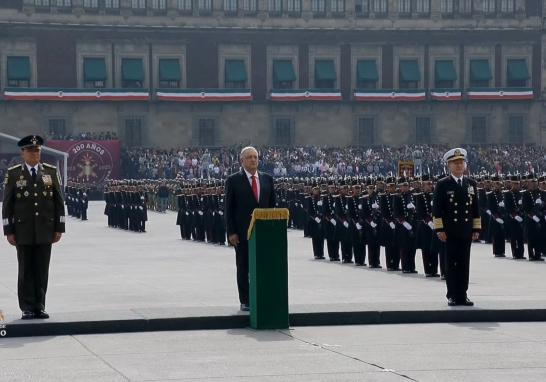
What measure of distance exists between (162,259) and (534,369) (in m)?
14.0

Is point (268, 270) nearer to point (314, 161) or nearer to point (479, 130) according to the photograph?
point (314, 161)

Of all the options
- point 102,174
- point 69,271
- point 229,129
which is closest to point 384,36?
point 229,129

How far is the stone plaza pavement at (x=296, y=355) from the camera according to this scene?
9.48 meters

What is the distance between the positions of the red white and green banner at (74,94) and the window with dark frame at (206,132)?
354 cm

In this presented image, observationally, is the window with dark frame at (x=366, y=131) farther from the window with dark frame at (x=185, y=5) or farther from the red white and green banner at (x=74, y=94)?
the red white and green banner at (x=74, y=94)

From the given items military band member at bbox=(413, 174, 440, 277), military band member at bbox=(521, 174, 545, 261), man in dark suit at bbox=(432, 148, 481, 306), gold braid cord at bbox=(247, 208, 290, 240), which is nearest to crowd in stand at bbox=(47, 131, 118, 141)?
military band member at bbox=(521, 174, 545, 261)

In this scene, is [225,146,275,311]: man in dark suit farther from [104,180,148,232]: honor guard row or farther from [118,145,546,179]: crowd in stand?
[118,145,546,179]: crowd in stand

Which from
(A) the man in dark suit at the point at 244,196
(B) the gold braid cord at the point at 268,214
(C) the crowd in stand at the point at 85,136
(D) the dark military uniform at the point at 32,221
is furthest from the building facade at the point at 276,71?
(B) the gold braid cord at the point at 268,214

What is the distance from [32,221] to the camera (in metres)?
12.6

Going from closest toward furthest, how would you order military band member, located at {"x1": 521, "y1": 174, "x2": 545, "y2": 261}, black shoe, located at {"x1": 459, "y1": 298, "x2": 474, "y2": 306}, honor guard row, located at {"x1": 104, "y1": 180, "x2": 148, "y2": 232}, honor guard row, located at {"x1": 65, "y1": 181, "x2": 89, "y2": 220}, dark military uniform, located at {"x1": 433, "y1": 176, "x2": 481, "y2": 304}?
black shoe, located at {"x1": 459, "y1": 298, "x2": 474, "y2": 306} → dark military uniform, located at {"x1": 433, "y1": 176, "x2": 481, "y2": 304} → military band member, located at {"x1": 521, "y1": 174, "x2": 545, "y2": 261} → honor guard row, located at {"x1": 104, "y1": 180, "x2": 148, "y2": 232} → honor guard row, located at {"x1": 65, "y1": 181, "x2": 89, "y2": 220}

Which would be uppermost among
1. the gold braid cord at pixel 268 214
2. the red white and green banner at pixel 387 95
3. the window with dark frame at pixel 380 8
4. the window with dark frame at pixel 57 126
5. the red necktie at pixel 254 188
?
the window with dark frame at pixel 380 8

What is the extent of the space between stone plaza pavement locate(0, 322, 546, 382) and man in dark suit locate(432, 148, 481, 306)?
115 centimetres

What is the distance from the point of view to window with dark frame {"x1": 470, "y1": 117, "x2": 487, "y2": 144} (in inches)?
2977

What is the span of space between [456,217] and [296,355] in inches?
150
